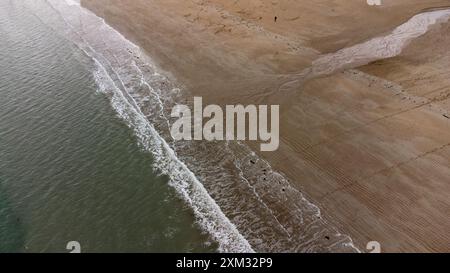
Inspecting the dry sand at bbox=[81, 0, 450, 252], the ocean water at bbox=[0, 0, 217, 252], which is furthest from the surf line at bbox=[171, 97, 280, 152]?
the ocean water at bbox=[0, 0, 217, 252]

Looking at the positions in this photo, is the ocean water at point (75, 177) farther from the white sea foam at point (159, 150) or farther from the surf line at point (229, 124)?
the surf line at point (229, 124)

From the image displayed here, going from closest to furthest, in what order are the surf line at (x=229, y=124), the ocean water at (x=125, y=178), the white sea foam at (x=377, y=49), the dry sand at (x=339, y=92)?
the ocean water at (x=125, y=178), the dry sand at (x=339, y=92), the surf line at (x=229, y=124), the white sea foam at (x=377, y=49)

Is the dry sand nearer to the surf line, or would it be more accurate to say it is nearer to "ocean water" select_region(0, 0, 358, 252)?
the surf line

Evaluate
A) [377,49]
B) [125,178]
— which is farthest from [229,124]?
[377,49]

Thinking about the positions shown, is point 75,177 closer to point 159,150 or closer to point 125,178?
point 125,178

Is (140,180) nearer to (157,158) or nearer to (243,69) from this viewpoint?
(157,158)

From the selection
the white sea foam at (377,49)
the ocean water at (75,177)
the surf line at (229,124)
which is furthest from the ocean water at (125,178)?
the white sea foam at (377,49)
